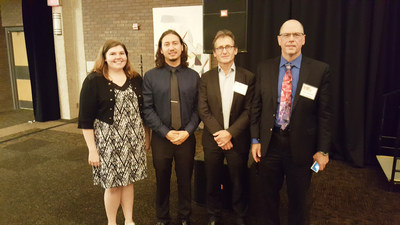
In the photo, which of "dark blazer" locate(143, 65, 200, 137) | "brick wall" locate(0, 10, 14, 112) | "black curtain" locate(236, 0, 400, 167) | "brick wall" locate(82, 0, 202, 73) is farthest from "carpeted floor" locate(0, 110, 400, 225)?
"brick wall" locate(0, 10, 14, 112)

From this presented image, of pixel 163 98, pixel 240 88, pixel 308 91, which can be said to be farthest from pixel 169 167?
pixel 308 91

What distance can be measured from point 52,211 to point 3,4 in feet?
19.3

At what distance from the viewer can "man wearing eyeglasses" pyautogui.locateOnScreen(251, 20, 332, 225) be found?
1875 millimetres

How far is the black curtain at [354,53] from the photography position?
3.58 metres

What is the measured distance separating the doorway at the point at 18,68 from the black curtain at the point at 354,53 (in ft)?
18.4

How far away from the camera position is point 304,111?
1.88 meters

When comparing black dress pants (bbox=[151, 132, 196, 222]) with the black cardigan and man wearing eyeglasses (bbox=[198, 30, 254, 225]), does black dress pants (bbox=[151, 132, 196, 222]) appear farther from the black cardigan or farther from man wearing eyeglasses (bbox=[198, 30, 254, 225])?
the black cardigan

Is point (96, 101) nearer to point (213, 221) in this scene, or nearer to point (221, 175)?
point (221, 175)

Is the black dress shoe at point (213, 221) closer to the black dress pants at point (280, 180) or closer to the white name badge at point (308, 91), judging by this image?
the black dress pants at point (280, 180)

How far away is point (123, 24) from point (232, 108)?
4323mm

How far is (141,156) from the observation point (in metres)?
2.26

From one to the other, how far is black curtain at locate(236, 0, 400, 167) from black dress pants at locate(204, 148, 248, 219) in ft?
7.06

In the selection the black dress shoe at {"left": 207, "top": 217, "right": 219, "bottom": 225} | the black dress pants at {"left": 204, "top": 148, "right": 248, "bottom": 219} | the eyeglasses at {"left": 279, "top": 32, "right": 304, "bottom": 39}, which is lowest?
the black dress shoe at {"left": 207, "top": 217, "right": 219, "bottom": 225}

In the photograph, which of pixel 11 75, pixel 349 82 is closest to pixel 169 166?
pixel 349 82
